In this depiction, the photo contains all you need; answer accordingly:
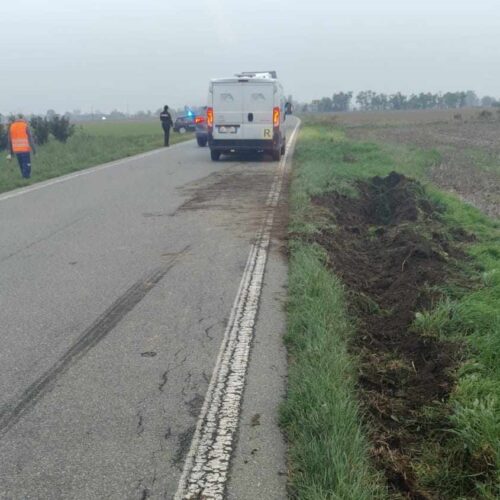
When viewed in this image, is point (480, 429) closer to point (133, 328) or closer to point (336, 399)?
point (336, 399)

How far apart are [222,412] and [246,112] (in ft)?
52.2

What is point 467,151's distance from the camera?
2562 cm

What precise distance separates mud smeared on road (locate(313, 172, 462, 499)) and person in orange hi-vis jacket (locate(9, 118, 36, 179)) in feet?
28.7

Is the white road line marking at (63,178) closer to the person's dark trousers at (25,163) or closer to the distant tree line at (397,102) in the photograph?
the person's dark trousers at (25,163)

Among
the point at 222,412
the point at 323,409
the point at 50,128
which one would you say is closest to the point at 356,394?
the point at 323,409

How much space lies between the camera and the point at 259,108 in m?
18.7

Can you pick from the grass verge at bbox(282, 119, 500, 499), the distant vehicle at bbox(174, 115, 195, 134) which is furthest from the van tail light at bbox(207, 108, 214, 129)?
the distant vehicle at bbox(174, 115, 195, 134)

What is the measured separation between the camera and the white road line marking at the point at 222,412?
118 inches

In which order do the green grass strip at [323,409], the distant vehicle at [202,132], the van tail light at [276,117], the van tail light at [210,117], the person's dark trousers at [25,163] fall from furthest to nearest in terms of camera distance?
the distant vehicle at [202,132]
the van tail light at [210,117]
the van tail light at [276,117]
the person's dark trousers at [25,163]
the green grass strip at [323,409]

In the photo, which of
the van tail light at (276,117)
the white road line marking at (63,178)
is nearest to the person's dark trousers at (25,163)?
the white road line marking at (63,178)

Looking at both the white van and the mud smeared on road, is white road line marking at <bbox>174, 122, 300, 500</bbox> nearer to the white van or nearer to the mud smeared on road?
the mud smeared on road

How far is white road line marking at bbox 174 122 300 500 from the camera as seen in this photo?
9.87 ft

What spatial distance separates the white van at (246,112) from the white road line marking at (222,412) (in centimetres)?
1306

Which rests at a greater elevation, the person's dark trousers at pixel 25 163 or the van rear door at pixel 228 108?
the van rear door at pixel 228 108
